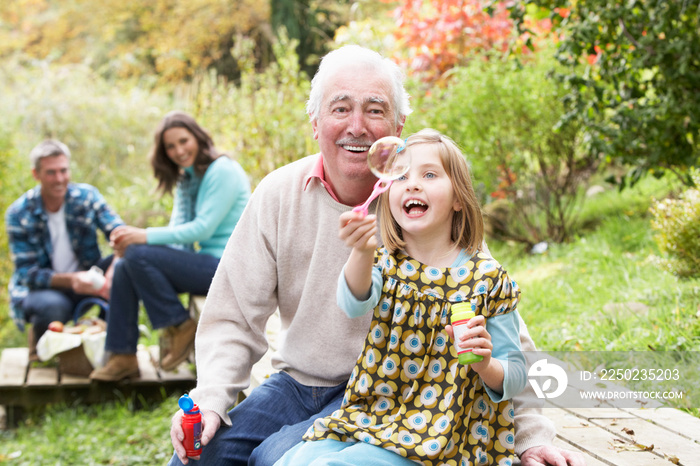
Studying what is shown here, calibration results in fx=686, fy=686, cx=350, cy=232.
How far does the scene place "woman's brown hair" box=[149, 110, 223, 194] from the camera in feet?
15.0

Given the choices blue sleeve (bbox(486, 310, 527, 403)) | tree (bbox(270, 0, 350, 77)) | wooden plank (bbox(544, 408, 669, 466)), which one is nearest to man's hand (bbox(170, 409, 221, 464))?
blue sleeve (bbox(486, 310, 527, 403))

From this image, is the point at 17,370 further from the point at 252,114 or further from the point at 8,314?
the point at 252,114

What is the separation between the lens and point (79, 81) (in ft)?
35.5

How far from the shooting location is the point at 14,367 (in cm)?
481

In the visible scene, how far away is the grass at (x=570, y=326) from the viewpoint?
134 inches

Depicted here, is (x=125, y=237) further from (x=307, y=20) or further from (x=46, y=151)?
(x=307, y=20)

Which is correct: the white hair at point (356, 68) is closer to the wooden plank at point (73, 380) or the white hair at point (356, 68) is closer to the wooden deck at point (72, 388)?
the wooden deck at point (72, 388)

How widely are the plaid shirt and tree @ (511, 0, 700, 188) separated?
3345 millimetres

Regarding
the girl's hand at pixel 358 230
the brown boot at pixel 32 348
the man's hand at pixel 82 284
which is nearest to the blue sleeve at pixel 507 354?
the girl's hand at pixel 358 230

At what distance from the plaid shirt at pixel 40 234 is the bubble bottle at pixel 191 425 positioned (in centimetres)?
337

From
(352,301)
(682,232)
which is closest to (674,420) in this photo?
(352,301)

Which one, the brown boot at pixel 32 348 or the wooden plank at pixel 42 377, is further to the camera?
the brown boot at pixel 32 348

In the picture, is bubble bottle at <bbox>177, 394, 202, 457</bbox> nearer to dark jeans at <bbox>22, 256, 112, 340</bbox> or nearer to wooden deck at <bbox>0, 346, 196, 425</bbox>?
wooden deck at <bbox>0, 346, 196, 425</bbox>

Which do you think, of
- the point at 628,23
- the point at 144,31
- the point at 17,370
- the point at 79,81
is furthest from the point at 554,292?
the point at 144,31
